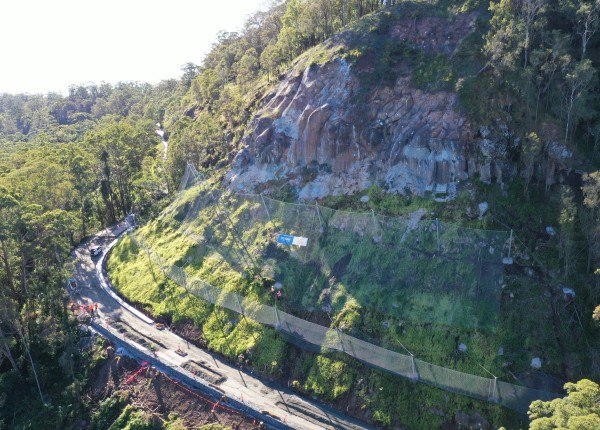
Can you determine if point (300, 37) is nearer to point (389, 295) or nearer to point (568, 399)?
point (389, 295)

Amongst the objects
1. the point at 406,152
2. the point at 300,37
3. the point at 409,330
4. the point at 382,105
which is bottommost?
the point at 409,330

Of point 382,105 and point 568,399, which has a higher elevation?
point 382,105

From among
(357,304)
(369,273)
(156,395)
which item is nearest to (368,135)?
(369,273)

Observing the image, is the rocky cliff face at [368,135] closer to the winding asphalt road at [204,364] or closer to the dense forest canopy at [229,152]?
the dense forest canopy at [229,152]

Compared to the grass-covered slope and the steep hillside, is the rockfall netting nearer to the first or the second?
the grass-covered slope

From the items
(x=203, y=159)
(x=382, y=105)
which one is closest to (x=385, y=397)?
(x=382, y=105)

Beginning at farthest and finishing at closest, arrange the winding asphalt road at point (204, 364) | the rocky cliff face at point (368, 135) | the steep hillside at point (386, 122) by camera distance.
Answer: the rocky cliff face at point (368, 135), the steep hillside at point (386, 122), the winding asphalt road at point (204, 364)

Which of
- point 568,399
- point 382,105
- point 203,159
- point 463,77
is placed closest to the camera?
point 568,399

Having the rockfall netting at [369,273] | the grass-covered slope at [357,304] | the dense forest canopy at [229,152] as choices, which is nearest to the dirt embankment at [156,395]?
the dense forest canopy at [229,152]
